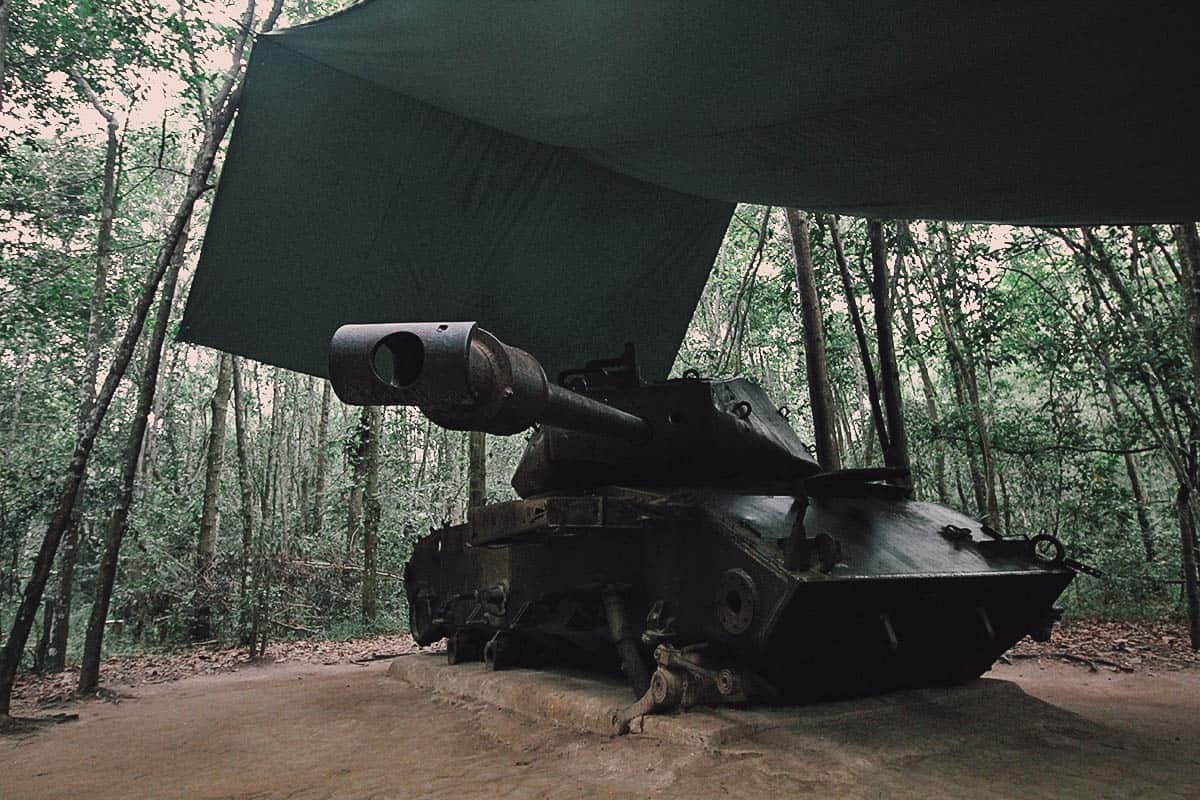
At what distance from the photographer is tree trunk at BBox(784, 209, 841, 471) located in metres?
6.94

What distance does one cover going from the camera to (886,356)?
6848mm

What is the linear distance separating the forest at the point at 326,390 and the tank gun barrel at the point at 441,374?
12.1 ft

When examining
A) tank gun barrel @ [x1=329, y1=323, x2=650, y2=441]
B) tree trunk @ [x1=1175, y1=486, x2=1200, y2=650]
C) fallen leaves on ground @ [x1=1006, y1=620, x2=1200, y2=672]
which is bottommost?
fallen leaves on ground @ [x1=1006, y1=620, x2=1200, y2=672]

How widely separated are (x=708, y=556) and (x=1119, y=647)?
5.47 m

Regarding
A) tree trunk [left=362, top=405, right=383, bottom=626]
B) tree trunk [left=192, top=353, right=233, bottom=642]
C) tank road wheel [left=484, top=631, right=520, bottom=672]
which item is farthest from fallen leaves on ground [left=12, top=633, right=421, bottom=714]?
tank road wheel [left=484, top=631, right=520, bottom=672]

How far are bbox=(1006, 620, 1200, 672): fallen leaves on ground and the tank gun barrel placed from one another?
20.2 feet

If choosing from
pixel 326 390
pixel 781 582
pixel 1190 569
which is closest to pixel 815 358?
pixel 1190 569

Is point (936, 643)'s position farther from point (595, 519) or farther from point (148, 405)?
point (148, 405)

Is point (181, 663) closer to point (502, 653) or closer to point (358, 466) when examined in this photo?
point (358, 466)

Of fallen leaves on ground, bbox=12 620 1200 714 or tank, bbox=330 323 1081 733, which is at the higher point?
tank, bbox=330 323 1081 733

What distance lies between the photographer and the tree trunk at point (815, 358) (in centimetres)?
694

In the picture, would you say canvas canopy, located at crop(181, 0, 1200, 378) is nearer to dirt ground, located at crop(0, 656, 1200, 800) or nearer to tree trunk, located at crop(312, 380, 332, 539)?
dirt ground, located at crop(0, 656, 1200, 800)

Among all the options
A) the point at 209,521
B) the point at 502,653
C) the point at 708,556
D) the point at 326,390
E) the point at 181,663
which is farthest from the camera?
the point at 326,390

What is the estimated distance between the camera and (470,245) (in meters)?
5.64
